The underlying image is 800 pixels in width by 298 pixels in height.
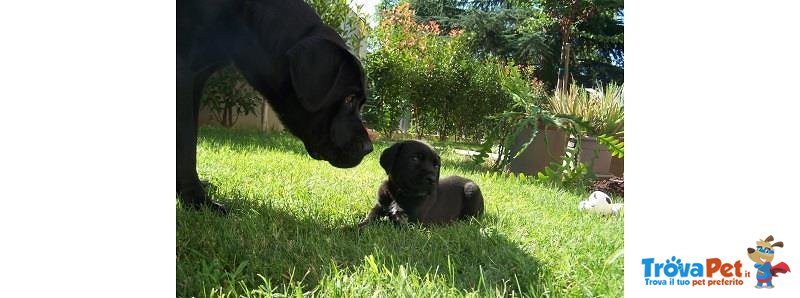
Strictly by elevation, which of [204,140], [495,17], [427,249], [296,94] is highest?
[495,17]

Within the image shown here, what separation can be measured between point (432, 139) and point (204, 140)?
2.72ft

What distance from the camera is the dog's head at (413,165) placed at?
63.7 inches

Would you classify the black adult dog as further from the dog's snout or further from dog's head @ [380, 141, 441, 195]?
dog's head @ [380, 141, 441, 195]

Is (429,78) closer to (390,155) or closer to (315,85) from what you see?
(390,155)

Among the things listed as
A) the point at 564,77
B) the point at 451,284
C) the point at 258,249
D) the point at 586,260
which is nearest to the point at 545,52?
the point at 564,77

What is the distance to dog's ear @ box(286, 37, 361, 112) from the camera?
1349mm
